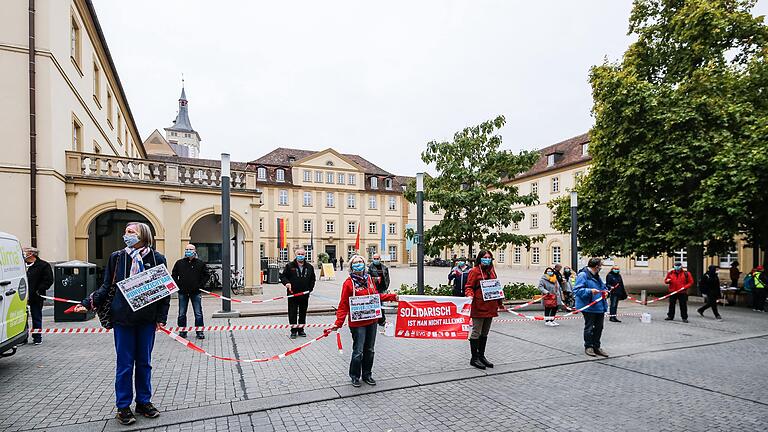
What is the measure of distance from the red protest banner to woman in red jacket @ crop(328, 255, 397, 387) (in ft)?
3.94

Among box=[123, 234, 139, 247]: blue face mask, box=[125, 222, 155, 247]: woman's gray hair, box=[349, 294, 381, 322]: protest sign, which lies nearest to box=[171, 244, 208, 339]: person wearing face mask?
box=[125, 222, 155, 247]: woman's gray hair

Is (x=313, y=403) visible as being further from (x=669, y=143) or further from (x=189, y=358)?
(x=669, y=143)

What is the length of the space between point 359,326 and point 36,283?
7040 mm

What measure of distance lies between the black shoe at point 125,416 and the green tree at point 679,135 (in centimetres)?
1717

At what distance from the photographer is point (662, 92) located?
672 inches

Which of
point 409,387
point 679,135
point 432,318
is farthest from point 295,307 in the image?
point 679,135

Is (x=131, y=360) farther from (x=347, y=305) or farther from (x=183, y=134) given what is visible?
(x=183, y=134)

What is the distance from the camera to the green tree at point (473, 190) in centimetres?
1374

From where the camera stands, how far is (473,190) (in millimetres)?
13648

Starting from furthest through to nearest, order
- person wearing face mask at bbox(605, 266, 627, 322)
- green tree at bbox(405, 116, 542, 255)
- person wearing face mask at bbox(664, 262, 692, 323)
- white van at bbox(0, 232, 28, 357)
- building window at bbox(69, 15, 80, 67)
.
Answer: building window at bbox(69, 15, 80, 67)
green tree at bbox(405, 116, 542, 255)
person wearing face mask at bbox(605, 266, 627, 322)
person wearing face mask at bbox(664, 262, 692, 323)
white van at bbox(0, 232, 28, 357)

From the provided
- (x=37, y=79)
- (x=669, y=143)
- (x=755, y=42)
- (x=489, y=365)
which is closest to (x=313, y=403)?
(x=489, y=365)

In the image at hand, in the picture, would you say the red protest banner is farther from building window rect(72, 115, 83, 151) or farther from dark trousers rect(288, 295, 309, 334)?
building window rect(72, 115, 83, 151)

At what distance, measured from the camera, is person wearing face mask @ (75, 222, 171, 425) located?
15.0 ft

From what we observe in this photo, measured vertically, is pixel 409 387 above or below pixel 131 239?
below
